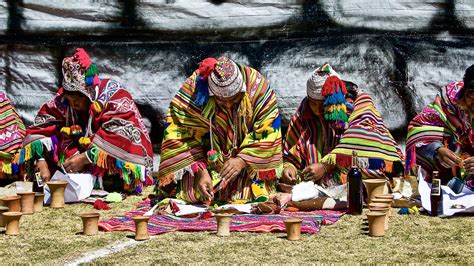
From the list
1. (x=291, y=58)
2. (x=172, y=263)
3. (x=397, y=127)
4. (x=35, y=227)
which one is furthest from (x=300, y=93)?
(x=172, y=263)

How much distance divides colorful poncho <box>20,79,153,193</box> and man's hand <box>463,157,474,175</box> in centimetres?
269

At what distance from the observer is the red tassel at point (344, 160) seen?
→ 7.41 m

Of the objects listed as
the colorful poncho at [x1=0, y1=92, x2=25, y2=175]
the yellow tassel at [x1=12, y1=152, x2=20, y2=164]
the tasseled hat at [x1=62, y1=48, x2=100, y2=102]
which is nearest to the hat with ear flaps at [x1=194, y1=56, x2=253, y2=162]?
the tasseled hat at [x1=62, y1=48, x2=100, y2=102]

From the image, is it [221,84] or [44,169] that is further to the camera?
[44,169]

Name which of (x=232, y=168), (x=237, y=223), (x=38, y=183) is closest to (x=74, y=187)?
(x=38, y=183)

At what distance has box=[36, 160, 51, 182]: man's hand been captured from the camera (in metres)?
8.14

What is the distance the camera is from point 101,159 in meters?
7.98

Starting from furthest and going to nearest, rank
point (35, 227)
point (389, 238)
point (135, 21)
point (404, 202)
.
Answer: point (135, 21)
point (404, 202)
point (35, 227)
point (389, 238)

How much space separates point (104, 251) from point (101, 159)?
225cm

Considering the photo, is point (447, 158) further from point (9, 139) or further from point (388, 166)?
point (9, 139)

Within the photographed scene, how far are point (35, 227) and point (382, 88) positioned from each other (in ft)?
12.1

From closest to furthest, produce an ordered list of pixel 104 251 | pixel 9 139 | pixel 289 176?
pixel 104 251 < pixel 289 176 < pixel 9 139

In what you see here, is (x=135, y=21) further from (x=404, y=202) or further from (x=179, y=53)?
(x=404, y=202)

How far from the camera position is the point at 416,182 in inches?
295
